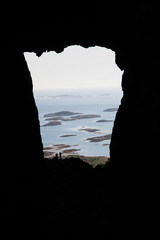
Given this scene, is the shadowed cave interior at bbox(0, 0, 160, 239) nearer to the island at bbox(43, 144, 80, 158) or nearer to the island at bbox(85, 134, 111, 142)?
the island at bbox(43, 144, 80, 158)

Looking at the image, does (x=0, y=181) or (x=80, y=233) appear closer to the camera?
(x=0, y=181)

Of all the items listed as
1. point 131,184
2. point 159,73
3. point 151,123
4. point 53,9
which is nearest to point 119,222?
point 131,184

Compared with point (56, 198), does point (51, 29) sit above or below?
above

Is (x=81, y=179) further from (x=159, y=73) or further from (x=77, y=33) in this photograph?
(x=159, y=73)

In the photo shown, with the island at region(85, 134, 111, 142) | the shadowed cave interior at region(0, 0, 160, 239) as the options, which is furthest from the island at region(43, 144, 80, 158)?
the shadowed cave interior at region(0, 0, 160, 239)

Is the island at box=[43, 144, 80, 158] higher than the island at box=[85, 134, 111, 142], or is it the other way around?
the island at box=[85, 134, 111, 142]

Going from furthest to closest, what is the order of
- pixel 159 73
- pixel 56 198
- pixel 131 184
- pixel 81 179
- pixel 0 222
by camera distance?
pixel 81 179 → pixel 56 198 → pixel 131 184 → pixel 0 222 → pixel 159 73

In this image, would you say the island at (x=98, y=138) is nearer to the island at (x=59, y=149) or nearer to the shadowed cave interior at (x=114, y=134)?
the island at (x=59, y=149)

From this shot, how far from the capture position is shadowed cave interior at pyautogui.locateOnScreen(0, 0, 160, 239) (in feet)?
27.8

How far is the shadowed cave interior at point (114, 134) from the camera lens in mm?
8477

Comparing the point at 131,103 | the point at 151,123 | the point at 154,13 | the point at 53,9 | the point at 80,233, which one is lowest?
the point at 80,233

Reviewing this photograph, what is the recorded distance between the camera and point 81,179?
17969 millimetres

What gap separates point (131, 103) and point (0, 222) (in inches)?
285

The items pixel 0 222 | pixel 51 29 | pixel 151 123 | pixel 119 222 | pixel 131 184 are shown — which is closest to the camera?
pixel 151 123
